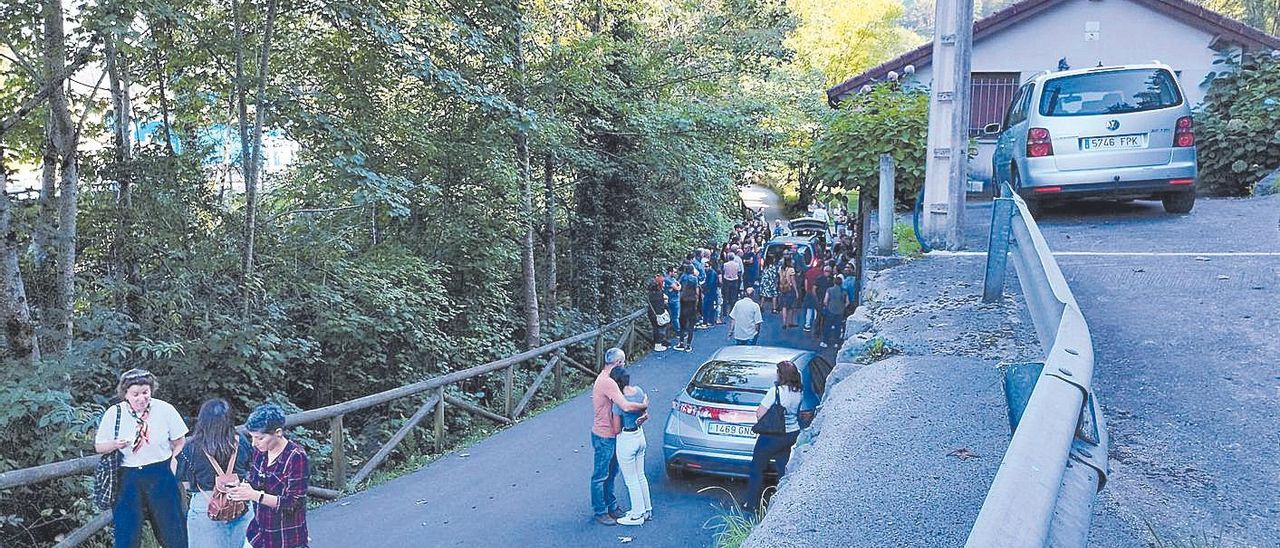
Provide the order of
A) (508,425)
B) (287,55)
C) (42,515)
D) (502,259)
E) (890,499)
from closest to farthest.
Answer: (890,499) < (42,515) < (287,55) < (508,425) < (502,259)

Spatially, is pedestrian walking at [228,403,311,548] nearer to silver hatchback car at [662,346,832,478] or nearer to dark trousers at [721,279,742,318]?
silver hatchback car at [662,346,832,478]

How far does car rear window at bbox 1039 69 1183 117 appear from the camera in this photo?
1038 cm

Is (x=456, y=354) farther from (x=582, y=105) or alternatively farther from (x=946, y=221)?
(x=946, y=221)

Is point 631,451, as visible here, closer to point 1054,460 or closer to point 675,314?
point 1054,460

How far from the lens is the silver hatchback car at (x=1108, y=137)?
10.2m

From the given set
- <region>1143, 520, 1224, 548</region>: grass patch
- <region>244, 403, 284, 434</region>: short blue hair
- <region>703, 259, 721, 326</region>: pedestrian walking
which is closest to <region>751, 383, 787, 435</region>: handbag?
<region>244, 403, 284, 434</region>: short blue hair

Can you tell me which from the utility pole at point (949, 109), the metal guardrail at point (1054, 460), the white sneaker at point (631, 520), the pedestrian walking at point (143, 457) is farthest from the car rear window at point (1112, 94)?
the pedestrian walking at point (143, 457)

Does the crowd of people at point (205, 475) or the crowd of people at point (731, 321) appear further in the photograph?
the crowd of people at point (731, 321)

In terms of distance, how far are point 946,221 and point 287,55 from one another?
873 cm

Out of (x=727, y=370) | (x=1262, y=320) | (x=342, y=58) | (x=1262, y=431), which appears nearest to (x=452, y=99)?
(x=342, y=58)

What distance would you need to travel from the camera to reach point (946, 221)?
943cm

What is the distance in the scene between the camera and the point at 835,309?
1581 cm

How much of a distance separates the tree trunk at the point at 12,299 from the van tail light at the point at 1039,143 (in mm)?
10520

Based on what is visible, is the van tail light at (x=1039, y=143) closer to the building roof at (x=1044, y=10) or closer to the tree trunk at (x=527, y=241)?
the tree trunk at (x=527, y=241)
